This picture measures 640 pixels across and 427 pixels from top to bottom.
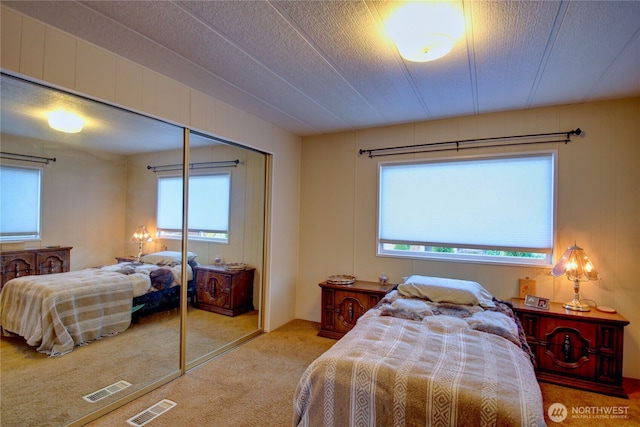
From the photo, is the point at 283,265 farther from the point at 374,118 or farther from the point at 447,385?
the point at 447,385

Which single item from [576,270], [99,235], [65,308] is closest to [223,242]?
[99,235]

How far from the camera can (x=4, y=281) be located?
1.79 metres

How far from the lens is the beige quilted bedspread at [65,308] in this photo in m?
1.90

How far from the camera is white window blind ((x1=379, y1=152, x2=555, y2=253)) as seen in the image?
3.11 metres

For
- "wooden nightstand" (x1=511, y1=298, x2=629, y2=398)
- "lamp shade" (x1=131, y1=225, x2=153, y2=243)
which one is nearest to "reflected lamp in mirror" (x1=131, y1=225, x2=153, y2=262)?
"lamp shade" (x1=131, y1=225, x2=153, y2=243)

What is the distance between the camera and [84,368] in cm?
217

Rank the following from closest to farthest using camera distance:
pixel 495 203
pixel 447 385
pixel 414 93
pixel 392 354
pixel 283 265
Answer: pixel 447 385 < pixel 392 354 < pixel 414 93 < pixel 495 203 < pixel 283 265

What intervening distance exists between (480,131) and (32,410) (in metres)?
4.34

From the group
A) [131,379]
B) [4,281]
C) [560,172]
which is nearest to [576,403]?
[560,172]

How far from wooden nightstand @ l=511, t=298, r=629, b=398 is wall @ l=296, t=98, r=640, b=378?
1.31 ft

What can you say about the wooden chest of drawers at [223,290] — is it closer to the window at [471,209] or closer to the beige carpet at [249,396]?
the beige carpet at [249,396]

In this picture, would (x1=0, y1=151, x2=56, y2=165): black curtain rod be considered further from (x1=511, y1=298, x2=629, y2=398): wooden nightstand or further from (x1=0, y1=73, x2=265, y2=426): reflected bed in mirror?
(x1=511, y1=298, x2=629, y2=398): wooden nightstand

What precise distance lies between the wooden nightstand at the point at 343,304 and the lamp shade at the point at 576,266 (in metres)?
1.59

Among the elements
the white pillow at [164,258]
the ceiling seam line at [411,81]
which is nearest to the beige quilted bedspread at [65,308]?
the white pillow at [164,258]
